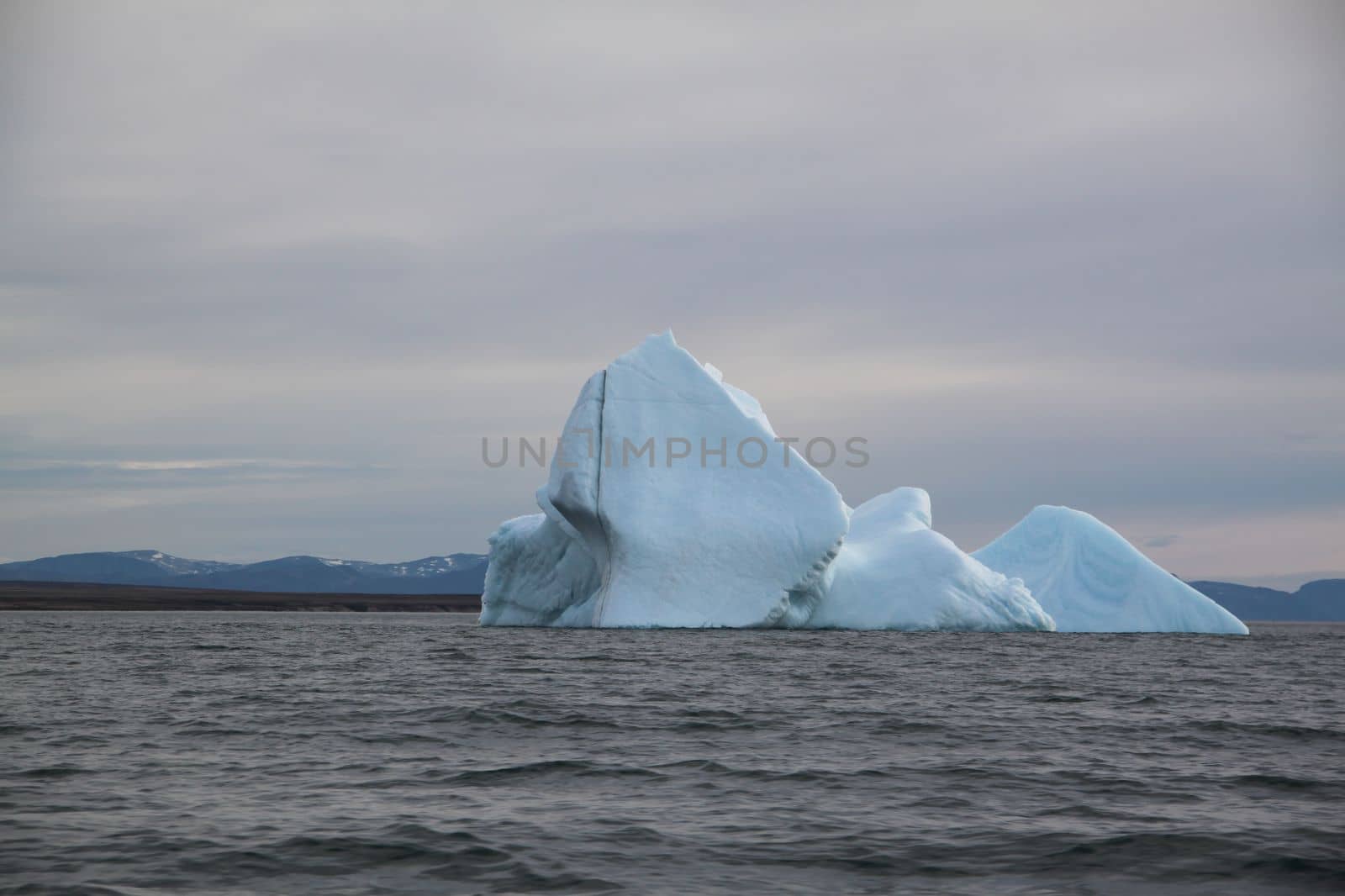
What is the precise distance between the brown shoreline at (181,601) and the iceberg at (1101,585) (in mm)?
66268

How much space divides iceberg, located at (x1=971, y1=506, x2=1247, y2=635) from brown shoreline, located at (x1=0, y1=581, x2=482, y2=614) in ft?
217

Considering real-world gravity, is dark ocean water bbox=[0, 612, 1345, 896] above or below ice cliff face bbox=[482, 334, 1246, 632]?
below

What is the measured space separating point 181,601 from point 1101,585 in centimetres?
8212

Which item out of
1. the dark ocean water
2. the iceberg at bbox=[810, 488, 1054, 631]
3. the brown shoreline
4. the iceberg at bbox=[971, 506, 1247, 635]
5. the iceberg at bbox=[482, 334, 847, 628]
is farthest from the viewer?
the brown shoreline

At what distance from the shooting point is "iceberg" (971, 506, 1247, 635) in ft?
124

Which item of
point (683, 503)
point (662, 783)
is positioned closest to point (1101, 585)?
point (683, 503)

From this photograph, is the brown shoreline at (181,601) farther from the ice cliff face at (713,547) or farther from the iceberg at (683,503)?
the iceberg at (683,503)

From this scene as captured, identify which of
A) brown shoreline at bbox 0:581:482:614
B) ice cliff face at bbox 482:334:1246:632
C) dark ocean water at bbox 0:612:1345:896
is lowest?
brown shoreline at bbox 0:581:482:614

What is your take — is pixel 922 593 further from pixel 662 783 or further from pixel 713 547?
pixel 662 783

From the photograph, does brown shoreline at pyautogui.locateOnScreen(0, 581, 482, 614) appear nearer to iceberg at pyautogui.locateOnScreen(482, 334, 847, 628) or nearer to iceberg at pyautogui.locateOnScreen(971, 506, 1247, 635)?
iceberg at pyautogui.locateOnScreen(482, 334, 847, 628)

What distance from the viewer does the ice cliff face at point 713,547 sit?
103ft

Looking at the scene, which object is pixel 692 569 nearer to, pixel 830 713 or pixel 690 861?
pixel 830 713

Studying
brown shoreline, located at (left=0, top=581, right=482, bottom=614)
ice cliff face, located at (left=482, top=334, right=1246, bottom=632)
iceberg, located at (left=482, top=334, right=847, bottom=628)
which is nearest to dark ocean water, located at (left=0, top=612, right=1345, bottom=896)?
iceberg, located at (left=482, top=334, right=847, bottom=628)

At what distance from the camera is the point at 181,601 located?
101375 mm
